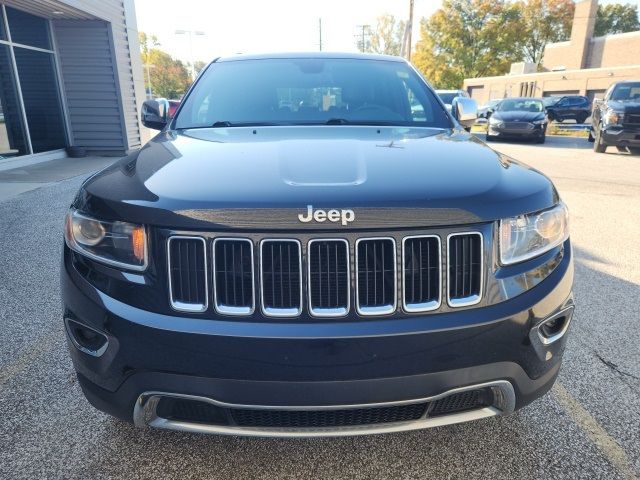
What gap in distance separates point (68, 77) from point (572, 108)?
26.2 m

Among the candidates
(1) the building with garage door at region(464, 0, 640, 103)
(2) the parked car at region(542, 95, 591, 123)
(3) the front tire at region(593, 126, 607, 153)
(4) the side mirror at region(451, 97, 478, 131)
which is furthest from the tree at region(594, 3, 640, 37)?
(4) the side mirror at region(451, 97, 478, 131)

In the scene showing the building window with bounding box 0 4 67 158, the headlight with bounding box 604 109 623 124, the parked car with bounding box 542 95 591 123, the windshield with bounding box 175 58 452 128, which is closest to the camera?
the windshield with bounding box 175 58 452 128

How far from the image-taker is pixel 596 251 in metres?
4.70

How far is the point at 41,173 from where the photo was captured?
9.40 meters

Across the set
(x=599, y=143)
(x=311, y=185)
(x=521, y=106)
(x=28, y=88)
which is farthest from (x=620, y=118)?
(x=28, y=88)

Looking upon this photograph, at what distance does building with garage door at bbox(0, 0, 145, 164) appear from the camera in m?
10.2

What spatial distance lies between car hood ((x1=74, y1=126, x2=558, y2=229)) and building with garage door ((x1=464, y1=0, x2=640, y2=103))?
132ft

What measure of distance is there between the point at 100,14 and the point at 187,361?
1215cm

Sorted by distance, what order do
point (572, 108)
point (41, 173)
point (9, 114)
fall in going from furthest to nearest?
point (572, 108) → point (9, 114) → point (41, 173)

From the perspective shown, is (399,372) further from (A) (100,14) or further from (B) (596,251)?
(A) (100,14)

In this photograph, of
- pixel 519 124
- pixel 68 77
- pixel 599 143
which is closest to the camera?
pixel 68 77

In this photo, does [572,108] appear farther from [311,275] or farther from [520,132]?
[311,275]

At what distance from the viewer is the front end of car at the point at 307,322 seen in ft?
4.89

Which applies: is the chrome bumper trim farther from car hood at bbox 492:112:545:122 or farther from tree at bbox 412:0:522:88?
tree at bbox 412:0:522:88
